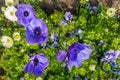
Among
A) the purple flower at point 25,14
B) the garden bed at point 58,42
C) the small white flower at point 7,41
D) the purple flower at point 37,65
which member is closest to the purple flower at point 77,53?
the garden bed at point 58,42

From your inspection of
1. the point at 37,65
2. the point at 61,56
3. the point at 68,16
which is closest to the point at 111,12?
the point at 68,16

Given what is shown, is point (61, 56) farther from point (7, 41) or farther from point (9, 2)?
point (9, 2)

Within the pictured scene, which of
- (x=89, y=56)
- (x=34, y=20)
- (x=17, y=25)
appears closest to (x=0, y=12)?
(x=17, y=25)

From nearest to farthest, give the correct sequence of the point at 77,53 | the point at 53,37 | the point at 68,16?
the point at 77,53
the point at 53,37
the point at 68,16

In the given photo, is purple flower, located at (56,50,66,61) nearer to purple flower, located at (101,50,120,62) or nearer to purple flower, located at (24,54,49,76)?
purple flower, located at (24,54,49,76)

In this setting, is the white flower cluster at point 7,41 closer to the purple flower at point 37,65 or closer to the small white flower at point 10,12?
the small white flower at point 10,12

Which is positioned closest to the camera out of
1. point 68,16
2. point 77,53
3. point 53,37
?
point 77,53
